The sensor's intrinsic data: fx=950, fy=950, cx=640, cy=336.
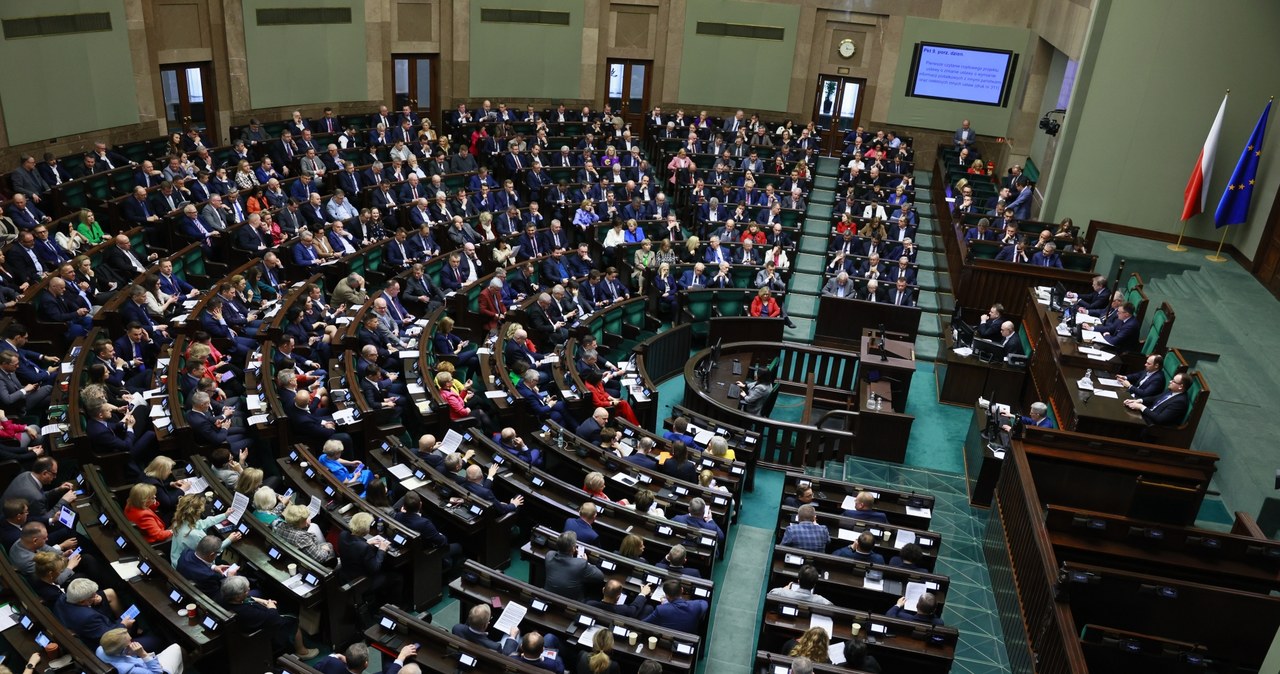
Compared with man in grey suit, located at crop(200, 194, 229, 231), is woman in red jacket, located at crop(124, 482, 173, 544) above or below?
below

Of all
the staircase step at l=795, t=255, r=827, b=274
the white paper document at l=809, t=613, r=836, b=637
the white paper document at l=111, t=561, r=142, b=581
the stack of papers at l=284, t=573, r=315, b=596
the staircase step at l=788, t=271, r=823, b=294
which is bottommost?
the white paper document at l=809, t=613, r=836, b=637

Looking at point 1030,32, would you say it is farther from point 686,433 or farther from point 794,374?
point 686,433

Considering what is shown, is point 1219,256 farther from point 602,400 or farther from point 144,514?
point 144,514

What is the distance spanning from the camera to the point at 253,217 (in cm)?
1206

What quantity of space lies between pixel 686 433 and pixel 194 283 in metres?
6.69

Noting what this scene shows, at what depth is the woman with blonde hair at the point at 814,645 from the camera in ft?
19.6

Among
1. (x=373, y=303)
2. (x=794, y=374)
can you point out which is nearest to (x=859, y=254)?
(x=794, y=374)

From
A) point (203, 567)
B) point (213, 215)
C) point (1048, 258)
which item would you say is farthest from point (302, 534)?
point (1048, 258)

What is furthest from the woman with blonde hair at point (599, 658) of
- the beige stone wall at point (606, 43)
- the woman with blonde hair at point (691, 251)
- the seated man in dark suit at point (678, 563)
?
the beige stone wall at point (606, 43)

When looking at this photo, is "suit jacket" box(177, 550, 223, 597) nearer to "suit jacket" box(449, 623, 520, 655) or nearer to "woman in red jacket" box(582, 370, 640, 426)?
"suit jacket" box(449, 623, 520, 655)

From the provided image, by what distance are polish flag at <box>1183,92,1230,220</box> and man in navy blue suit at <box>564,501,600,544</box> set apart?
1108cm

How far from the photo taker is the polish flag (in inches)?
527

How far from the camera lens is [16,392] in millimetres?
8211

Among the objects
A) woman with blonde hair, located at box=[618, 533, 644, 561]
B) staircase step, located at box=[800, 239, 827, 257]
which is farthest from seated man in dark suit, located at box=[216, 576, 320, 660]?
staircase step, located at box=[800, 239, 827, 257]
